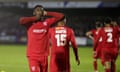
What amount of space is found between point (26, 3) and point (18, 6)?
2.33 ft

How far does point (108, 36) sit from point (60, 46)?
2.36 metres

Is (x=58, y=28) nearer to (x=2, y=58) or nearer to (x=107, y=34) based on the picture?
(x=107, y=34)

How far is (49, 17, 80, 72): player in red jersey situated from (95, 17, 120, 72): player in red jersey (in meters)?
2.13

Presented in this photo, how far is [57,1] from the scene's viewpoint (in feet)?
79.3

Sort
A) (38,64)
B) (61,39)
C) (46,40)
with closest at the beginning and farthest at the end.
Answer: (38,64)
(46,40)
(61,39)

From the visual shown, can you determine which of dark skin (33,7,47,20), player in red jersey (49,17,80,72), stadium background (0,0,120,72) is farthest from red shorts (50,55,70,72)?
stadium background (0,0,120,72)

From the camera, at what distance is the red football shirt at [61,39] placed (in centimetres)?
898

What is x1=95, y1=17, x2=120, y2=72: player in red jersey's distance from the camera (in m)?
10.9

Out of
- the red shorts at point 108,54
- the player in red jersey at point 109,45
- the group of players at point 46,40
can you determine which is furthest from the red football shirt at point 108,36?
the group of players at point 46,40

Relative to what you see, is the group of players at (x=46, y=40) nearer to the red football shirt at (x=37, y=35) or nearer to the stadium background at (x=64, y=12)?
the red football shirt at (x=37, y=35)

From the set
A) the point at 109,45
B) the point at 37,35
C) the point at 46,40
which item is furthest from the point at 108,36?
the point at 37,35

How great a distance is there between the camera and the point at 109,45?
1105cm

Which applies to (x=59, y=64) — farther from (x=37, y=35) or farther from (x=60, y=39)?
(x=37, y=35)

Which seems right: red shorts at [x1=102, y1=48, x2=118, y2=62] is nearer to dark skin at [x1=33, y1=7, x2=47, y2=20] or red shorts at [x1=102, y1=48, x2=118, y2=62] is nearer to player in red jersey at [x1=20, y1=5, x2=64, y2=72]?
player in red jersey at [x1=20, y1=5, x2=64, y2=72]
